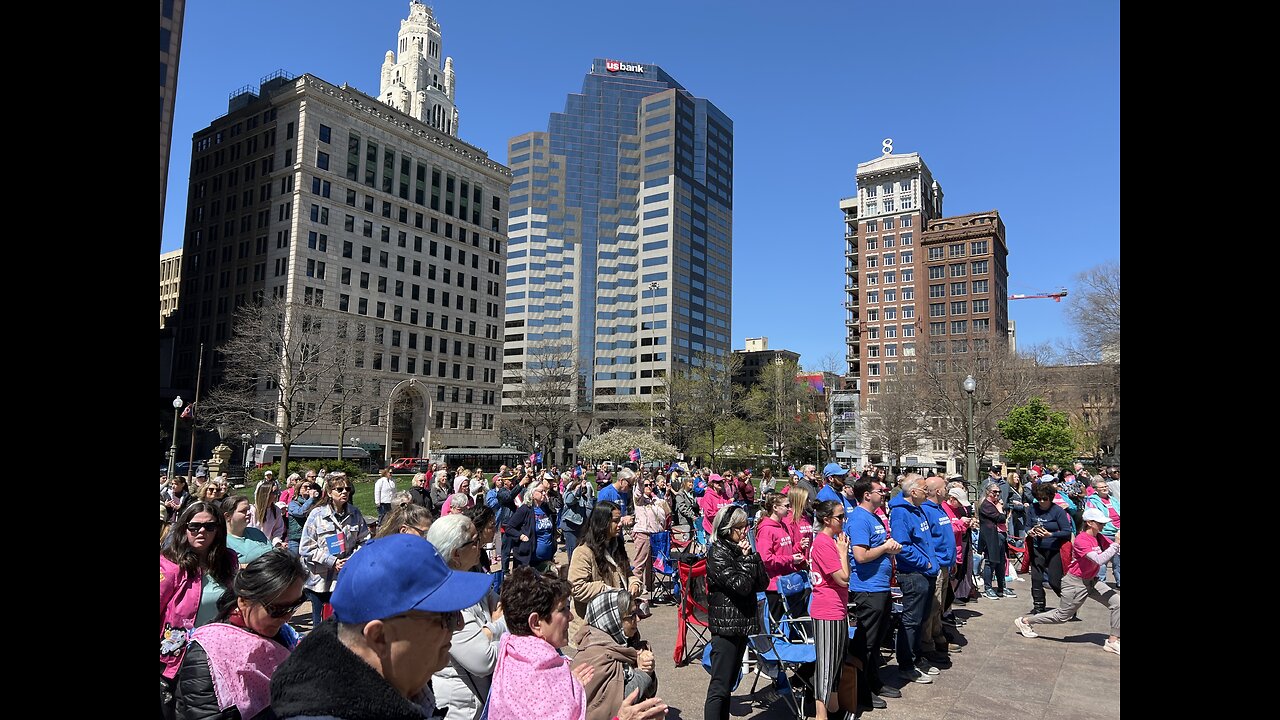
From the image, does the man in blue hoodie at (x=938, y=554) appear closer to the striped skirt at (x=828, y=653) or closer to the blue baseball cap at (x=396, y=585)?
the striped skirt at (x=828, y=653)

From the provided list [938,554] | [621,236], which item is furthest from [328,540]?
[621,236]

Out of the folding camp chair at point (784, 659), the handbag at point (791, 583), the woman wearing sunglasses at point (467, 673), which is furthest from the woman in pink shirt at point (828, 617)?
the woman wearing sunglasses at point (467, 673)

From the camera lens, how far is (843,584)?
6184 millimetres

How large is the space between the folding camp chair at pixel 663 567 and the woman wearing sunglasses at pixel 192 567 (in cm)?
830

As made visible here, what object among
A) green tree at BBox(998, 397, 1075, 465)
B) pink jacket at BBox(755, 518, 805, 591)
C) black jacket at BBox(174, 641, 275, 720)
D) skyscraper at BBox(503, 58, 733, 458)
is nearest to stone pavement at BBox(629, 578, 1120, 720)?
pink jacket at BBox(755, 518, 805, 591)

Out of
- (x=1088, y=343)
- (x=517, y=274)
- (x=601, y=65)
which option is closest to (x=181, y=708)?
(x=1088, y=343)

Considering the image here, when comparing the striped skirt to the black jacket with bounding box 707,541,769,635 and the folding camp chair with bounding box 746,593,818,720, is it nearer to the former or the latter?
the folding camp chair with bounding box 746,593,818,720

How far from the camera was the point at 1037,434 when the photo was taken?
1893 inches

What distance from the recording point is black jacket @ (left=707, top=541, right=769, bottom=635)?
228 inches

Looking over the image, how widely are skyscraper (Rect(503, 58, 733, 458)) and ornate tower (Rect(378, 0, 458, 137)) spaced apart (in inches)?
610
